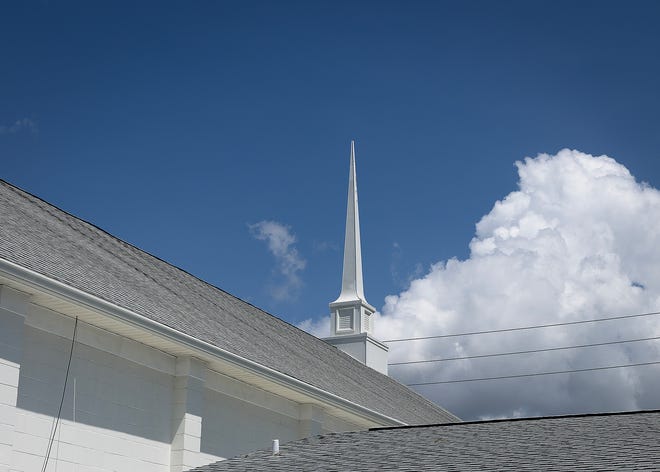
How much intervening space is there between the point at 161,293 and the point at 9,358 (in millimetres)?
6466

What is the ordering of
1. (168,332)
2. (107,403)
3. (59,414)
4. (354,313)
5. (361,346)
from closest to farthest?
(59,414) < (107,403) < (168,332) < (361,346) < (354,313)

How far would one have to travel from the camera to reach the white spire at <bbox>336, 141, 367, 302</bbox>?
1492 inches

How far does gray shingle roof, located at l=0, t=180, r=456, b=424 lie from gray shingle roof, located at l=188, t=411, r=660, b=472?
14.2ft

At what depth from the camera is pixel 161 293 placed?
67.2 feet

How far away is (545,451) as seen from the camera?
39.5 ft

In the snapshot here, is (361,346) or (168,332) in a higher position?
(361,346)

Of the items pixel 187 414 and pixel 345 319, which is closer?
pixel 187 414

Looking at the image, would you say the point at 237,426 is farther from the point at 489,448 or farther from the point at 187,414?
the point at 489,448

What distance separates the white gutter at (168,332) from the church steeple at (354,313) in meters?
12.4

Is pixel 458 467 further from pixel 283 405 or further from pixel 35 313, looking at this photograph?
pixel 283 405

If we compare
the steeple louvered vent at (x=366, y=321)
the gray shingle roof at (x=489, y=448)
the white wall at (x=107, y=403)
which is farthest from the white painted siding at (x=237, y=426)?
the steeple louvered vent at (x=366, y=321)

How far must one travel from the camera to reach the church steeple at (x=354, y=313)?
36438 millimetres

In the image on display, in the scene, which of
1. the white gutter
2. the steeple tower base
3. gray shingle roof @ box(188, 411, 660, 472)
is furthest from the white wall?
the steeple tower base

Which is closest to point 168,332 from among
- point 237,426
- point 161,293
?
point 161,293
